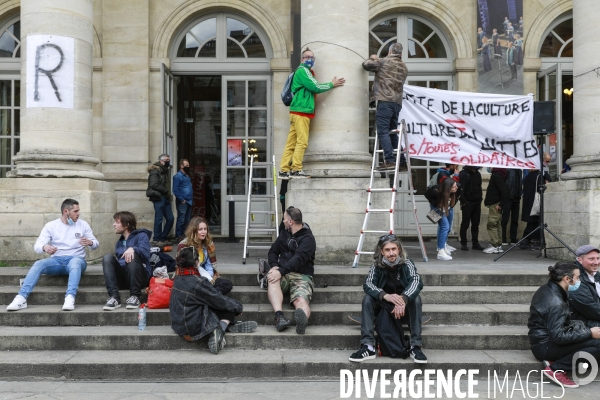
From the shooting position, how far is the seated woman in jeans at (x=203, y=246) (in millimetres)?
7246

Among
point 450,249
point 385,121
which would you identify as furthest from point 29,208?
point 450,249

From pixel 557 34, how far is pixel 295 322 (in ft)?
32.7

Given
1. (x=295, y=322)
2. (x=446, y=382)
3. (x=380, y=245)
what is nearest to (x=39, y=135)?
(x=295, y=322)

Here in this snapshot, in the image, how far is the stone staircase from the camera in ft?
20.0

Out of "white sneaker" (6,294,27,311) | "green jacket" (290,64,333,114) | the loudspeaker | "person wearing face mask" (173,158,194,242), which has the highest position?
"green jacket" (290,64,333,114)

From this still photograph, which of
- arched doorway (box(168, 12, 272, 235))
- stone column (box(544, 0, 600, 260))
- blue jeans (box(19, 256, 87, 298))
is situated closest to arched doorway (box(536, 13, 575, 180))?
stone column (box(544, 0, 600, 260))

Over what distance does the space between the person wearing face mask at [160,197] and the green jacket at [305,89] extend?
11.4 feet

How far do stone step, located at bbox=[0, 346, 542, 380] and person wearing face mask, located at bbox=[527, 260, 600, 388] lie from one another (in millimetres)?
209

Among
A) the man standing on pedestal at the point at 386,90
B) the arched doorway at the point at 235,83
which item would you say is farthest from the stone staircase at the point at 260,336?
the arched doorway at the point at 235,83

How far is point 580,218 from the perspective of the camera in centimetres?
934

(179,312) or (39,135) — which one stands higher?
(39,135)

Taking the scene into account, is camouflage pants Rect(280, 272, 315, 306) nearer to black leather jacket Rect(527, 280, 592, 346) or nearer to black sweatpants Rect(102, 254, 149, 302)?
black sweatpants Rect(102, 254, 149, 302)

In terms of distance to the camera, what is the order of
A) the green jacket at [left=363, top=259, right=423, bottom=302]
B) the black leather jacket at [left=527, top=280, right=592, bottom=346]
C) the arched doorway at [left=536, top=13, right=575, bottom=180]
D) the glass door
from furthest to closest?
the glass door → the arched doorway at [left=536, top=13, right=575, bottom=180] → the green jacket at [left=363, top=259, right=423, bottom=302] → the black leather jacket at [left=527, top=280, right=592, bottom=346]

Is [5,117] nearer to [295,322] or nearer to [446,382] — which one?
[295,322]
